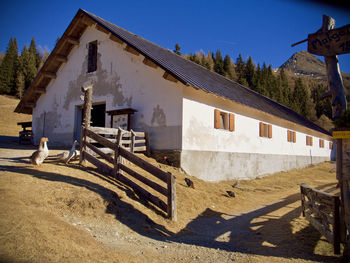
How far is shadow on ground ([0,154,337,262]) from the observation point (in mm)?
5133

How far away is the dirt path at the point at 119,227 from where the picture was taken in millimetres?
3674

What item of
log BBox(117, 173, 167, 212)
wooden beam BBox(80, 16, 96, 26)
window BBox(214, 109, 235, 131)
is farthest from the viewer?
wooden beam BBox(80, 16, 96, 26)

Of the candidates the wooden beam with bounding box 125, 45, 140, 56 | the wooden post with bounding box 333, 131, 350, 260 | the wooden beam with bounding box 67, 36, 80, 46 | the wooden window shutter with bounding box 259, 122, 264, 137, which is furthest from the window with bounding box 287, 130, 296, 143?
the wooden post with bounding box 333, 131, 350, 260

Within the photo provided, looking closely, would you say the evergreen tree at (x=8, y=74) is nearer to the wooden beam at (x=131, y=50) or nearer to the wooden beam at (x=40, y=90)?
the wooden beam at (x=40, y=90)

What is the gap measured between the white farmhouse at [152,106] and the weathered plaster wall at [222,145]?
0.14 ft

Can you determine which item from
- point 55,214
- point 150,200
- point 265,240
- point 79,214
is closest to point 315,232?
→ point 265,240

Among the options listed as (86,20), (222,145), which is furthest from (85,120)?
(86,20)

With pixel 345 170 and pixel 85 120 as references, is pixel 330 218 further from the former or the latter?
pixel 85 120

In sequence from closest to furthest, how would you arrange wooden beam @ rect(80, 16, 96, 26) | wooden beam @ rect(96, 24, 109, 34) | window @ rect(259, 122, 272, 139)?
wooden beam @ rect(96, 24, 109, 34) < wooden beam @ rect(80, 16, 96, 26) < window @ rect(259, 122, 272, 139)

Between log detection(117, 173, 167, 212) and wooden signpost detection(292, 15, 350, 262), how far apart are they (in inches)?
143

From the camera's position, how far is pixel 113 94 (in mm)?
13570

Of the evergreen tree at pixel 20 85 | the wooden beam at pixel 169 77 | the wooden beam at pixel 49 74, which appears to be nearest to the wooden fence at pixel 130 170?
the wooden beam at pixel 169 77

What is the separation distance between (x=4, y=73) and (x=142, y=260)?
56602 mm

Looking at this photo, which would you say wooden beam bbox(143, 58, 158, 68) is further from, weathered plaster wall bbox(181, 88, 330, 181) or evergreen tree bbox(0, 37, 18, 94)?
evergreen tree bbox(0, 37, 18, 94)
